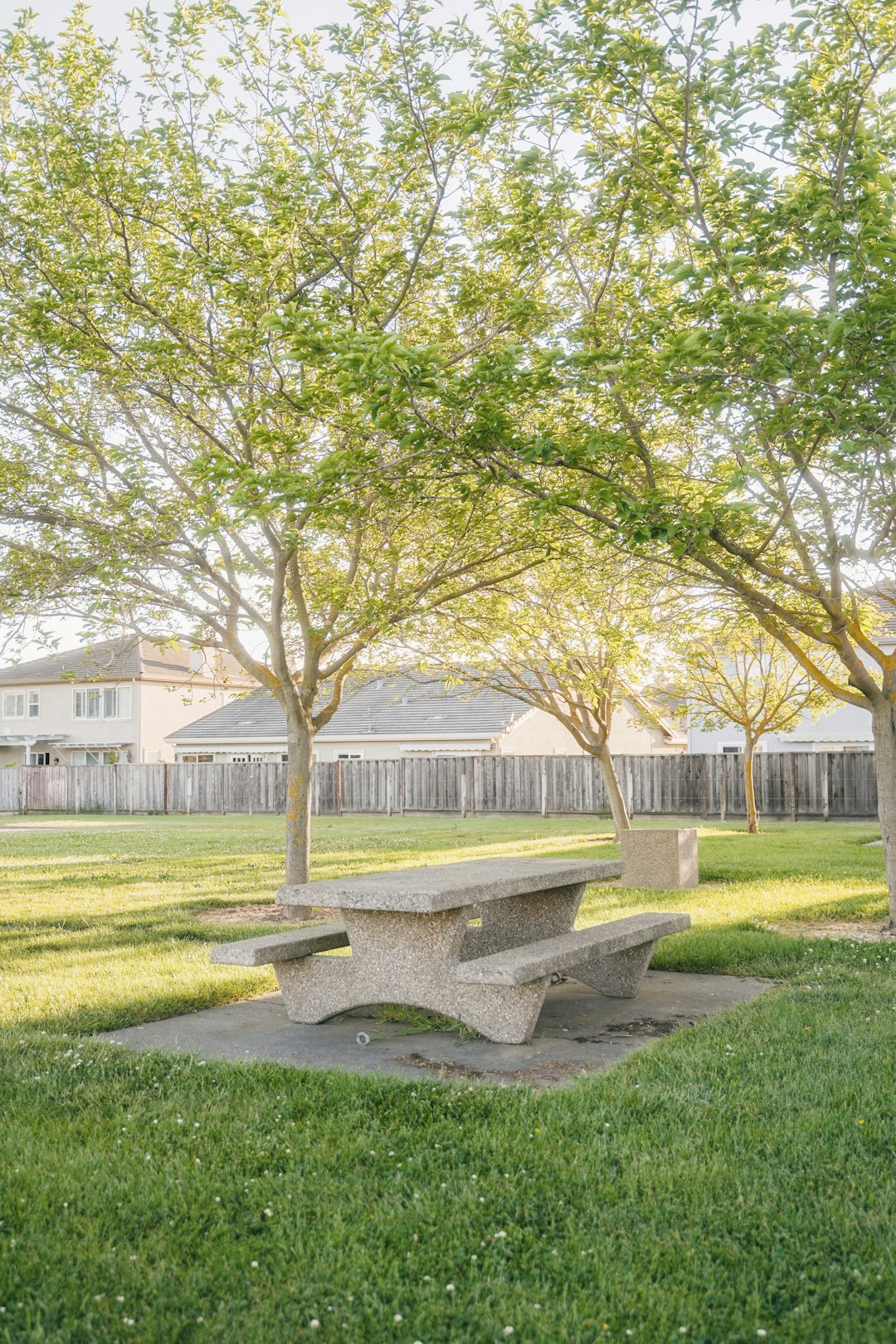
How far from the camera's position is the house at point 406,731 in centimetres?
3766

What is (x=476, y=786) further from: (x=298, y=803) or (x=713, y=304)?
(x=713, y=304)

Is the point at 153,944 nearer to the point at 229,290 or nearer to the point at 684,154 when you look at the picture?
the point at 229,290

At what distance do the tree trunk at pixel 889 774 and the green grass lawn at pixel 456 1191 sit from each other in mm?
2906

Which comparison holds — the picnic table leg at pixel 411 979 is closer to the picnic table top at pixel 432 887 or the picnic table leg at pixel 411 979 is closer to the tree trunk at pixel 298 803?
the picnic table top at pixel 432 887

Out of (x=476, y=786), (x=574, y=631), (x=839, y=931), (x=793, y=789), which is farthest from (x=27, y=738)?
(x=839, y=931)

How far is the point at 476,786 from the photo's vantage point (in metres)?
34.0

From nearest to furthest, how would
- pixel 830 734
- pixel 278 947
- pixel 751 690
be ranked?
pixel 278 947 → pixel 751 690 → pixel 830 734

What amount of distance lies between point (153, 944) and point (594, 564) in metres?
5.54

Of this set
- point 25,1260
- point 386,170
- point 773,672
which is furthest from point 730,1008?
point 773,672

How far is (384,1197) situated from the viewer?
4094 mm

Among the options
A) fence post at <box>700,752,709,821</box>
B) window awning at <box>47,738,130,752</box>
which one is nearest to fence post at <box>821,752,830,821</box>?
fence post at <box>700,752,709,821</box>

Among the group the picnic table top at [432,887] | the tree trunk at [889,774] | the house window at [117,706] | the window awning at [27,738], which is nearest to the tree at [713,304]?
the tree trunk at [889,774]

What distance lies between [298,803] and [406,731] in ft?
88.6

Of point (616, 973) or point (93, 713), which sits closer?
point (616, 973)
